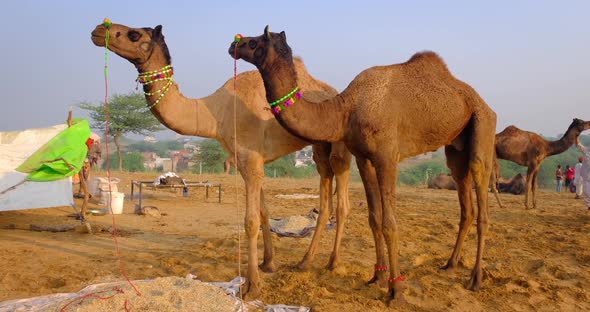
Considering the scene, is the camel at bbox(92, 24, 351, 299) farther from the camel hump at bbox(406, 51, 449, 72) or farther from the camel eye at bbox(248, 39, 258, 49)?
the camel hump at bbox(406, 51, 449, 72)

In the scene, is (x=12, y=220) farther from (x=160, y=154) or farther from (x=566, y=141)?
(x=160, y=154)

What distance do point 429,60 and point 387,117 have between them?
4.23 feet

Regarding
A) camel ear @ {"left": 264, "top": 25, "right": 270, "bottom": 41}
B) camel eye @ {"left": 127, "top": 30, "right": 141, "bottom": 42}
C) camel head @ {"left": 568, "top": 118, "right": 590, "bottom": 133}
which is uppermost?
camel head @ {"left": 568, "top": 118, "right": 590, "bottom": 133}

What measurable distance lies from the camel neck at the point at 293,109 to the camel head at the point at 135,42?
1.19 m

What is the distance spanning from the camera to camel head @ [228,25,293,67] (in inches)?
180

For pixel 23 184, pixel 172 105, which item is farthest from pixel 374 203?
pixel 23 184

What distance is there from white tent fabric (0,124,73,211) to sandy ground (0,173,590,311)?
600 mm

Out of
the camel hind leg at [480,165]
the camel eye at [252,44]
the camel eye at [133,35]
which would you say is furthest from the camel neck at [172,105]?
the camel hind leg at [480,165]

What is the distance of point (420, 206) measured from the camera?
15117 mm

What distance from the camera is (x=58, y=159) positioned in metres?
8.48

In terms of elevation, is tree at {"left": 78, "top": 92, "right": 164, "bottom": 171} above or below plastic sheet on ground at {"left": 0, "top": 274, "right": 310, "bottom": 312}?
above

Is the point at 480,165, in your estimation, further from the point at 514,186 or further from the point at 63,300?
the point at 514,186

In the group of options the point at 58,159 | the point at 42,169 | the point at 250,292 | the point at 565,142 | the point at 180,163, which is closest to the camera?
the point at 250,292

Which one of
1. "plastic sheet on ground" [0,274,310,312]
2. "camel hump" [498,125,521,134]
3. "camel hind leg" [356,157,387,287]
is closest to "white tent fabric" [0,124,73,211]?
"plastic sheet on ground" [0,274,310,312]
